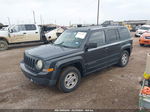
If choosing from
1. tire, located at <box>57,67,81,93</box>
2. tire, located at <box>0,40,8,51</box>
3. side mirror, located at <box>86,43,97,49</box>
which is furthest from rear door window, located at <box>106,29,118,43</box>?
tire, located at <box>0,40,8,51</box>

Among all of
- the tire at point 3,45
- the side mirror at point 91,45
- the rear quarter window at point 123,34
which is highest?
the rear quarter window at point 123,34

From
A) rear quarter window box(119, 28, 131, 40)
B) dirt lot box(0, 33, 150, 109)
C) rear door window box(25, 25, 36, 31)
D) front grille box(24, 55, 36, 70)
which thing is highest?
rear door window box(25, 25, 36, 31)

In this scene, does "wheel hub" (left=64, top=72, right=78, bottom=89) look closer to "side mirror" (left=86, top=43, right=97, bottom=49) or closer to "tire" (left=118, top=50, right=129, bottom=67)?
"side mirror" (left=86, top=43, right=97, bottom=49)

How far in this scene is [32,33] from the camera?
10773mm

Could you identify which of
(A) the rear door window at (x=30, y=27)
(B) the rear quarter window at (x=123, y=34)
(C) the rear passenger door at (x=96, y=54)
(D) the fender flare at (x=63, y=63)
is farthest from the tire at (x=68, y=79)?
(A) the rear door window at (x=30, y=27)

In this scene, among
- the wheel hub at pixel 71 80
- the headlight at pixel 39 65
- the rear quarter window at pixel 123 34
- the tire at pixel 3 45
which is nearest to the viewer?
the headlight at pixel 39 65

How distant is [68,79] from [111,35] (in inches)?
93.2

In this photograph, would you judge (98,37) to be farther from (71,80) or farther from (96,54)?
(71,80)

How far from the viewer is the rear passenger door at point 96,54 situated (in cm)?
378

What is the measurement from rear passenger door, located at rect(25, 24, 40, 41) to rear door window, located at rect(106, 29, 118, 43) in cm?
796

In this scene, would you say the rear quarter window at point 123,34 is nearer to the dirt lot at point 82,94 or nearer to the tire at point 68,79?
the dirt lot at point 82,94

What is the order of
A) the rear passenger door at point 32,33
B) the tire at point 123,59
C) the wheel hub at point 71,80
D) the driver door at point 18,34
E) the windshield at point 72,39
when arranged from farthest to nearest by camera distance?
the rear passenger door at point 32,33, the driver door at point 18,34, the tire at point 123,59, the windshield at point 72,39, the wheel hub at point 71,80

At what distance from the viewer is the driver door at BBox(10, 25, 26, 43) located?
10.0 m

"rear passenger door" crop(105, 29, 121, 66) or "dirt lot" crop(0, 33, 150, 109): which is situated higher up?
"rear passenger door" crop(105, 29, 121, 66)
